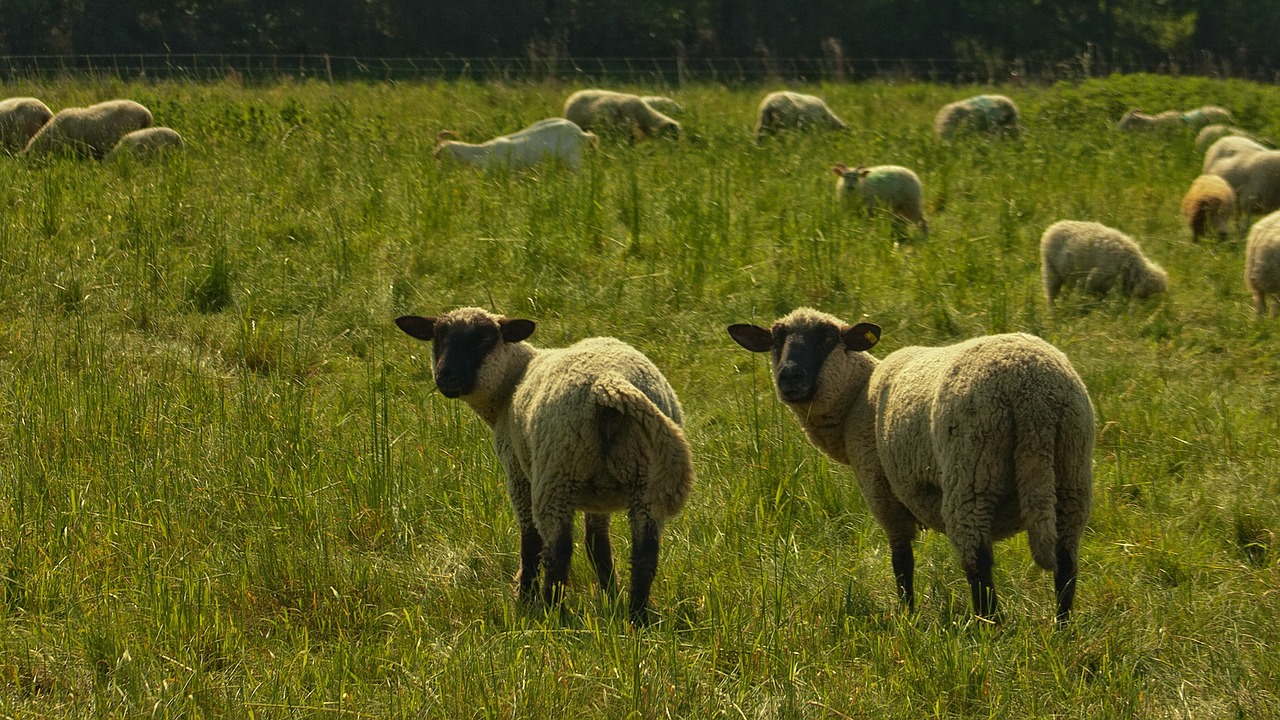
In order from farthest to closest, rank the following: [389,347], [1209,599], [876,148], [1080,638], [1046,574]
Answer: [876,148]
[389,347]
[1046,574]
[1209,599]
[1080,638]

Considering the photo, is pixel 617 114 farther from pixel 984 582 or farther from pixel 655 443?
pixel 984 582

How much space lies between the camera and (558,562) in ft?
18.2

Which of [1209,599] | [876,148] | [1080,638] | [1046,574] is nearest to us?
[1080,638]

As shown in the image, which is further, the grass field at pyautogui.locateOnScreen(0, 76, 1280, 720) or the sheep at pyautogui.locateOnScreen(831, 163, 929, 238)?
the sheep at pyautogui.locateOnScreen(831, 163, 929, 238)

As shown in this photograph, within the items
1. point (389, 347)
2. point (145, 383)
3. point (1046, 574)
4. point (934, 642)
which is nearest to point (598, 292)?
point (389, 347)

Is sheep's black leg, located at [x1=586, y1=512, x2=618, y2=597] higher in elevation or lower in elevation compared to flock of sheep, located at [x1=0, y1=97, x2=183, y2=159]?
lower

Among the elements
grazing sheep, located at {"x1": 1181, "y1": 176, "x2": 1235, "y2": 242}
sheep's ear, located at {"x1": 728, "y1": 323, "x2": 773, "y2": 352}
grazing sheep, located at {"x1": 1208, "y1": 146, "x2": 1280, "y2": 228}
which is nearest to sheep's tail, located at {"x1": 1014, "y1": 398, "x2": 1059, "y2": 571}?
sheep's ear, located at {"x1": 728, "y1": 323, "x2": 773, "y2": 352}

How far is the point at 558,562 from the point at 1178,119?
16.5 meters

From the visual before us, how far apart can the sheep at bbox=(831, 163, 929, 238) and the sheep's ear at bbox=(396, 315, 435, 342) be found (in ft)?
24.8

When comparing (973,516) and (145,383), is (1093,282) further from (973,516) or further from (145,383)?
(145,383)

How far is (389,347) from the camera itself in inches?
399

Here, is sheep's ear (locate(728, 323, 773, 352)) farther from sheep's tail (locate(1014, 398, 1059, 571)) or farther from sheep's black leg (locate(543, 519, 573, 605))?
sheep's tail (locate(1014, 398, 1059, 571))

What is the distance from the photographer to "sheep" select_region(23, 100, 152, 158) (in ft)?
48.9

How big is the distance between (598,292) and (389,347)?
5.95 feet
